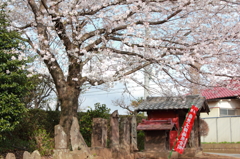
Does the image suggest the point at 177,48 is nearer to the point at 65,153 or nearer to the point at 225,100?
the point at 65,153

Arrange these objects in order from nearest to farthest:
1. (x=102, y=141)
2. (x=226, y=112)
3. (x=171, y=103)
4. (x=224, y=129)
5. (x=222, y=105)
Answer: (x=102, y=141), (x=171, y=103), (x=224, y=129), (x=222, y=105), (x=226, y=112)

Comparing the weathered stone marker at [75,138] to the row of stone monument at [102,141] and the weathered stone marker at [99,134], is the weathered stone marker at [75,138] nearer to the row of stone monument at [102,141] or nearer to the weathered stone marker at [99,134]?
the row of stone monument at [102,141]

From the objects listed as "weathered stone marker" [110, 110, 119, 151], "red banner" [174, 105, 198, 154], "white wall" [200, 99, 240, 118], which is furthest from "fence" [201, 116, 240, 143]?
"weathered stone marker" [110, 110, 119, 151]

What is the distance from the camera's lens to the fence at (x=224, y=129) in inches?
814

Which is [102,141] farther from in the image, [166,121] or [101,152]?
[166,121]

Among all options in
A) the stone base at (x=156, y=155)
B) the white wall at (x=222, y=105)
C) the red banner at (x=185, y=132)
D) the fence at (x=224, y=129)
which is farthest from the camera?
the white wall at (x=222, y=105)

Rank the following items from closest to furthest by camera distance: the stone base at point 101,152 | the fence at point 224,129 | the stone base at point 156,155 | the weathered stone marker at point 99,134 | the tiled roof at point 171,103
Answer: the stone base at point 101,152 → the weathered stone marker at point 99,134 → the stone base at point 156,155 → the tiled roof at point 171,103 → the fence at point 224,129

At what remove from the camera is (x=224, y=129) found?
837 inches

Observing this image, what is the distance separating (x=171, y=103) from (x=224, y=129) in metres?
10.0

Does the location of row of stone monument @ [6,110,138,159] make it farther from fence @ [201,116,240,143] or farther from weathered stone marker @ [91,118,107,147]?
fence @ [201,116,240,143]

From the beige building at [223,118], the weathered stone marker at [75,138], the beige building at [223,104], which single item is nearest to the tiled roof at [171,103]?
the weathered stone marker at [75,138]

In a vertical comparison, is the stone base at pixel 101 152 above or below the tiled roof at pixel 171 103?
below

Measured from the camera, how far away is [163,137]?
486 inches

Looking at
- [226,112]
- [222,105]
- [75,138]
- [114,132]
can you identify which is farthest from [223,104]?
[75,138]
